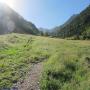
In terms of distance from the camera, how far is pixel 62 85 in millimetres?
21031

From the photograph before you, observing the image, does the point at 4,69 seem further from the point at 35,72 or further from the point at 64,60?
the point at 64,60

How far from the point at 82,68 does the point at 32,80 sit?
6035 millimetres

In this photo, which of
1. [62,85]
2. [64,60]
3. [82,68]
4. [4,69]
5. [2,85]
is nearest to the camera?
[62,85]

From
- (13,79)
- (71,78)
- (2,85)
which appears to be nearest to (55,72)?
(71,78)

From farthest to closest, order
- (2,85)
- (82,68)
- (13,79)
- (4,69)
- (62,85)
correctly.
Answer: (4,69) < (82,68) < (13,79) < (2,85) < (62,85)

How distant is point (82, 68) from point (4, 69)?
9.44m

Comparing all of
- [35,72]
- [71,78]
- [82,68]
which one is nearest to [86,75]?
[71,78]

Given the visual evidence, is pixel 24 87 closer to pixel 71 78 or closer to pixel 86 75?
pixel 71 78

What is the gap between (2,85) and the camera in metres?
22.4

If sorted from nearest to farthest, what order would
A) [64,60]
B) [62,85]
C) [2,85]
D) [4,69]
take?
1. [62,85]
2. [2,85]
3. [4,69]
4. [64,60]

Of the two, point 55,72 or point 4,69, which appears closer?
point 55,72

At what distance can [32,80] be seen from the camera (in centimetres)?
2380

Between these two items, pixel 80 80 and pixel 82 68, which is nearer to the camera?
pixel 80 80

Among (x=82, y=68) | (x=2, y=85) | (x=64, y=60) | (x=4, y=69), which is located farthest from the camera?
(x=64, y=60)
